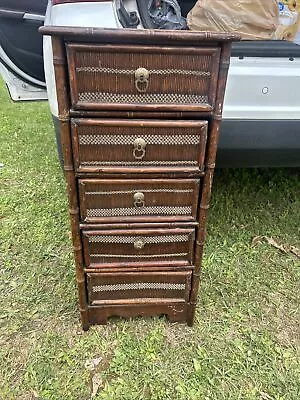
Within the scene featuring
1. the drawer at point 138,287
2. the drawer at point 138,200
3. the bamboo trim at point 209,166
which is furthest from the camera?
the drawer at point 138,287

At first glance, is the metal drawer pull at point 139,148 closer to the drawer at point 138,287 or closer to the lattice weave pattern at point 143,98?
the lattice weave pattern at point 143,98

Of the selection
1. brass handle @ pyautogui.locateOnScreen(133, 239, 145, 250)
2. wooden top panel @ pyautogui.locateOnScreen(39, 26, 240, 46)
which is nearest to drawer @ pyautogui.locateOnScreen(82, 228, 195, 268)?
brass handle @ pyautogui.locateOnScreen(133, 239, 145, 250)

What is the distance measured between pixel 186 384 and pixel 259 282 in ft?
2.31

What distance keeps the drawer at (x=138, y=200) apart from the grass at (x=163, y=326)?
57 centimetres

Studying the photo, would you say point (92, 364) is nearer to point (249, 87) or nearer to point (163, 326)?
point (163, 326)

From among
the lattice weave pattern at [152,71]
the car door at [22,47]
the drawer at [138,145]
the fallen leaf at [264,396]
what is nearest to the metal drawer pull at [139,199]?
the drawer at [138,145]

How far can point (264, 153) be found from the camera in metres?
1.86

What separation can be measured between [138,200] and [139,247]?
0.21 metres

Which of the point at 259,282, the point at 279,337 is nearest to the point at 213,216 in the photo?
the point at 259,282

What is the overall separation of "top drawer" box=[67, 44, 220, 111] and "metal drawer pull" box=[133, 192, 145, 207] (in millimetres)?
327

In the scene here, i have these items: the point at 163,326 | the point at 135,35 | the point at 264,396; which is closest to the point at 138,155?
the point at 135,35

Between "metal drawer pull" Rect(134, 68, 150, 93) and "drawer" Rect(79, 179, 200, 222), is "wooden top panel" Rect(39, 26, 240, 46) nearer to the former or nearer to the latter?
"metal drawer pull" Rect(134, 68, 150, 93)

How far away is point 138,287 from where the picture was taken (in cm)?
169

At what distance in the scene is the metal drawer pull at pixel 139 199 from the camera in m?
1.44
